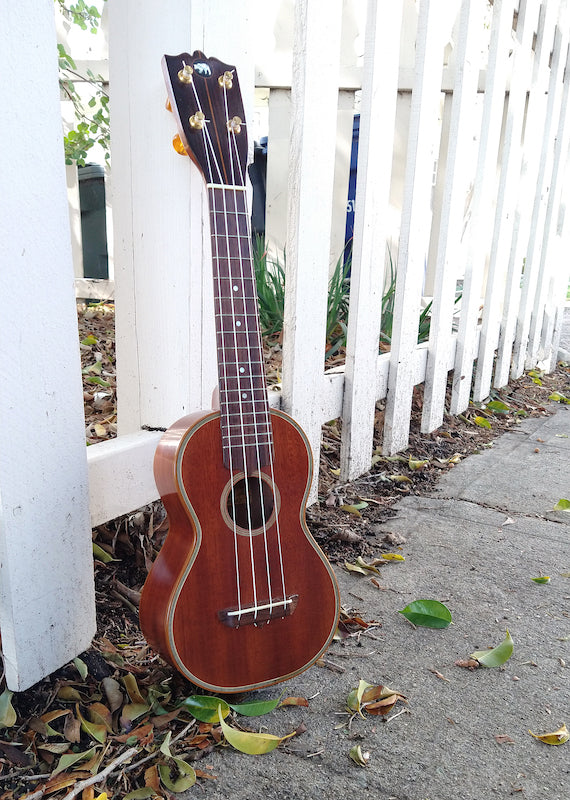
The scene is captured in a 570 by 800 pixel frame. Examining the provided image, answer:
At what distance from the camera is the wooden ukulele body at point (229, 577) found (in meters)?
1.32

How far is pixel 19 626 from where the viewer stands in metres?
1.33

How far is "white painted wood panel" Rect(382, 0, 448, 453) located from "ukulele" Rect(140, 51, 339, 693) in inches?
45.2

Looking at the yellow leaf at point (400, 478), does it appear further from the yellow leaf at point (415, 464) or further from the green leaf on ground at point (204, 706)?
the green leaf on ground at point (204, 706)

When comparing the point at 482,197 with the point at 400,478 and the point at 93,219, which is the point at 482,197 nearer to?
the point at 400,478

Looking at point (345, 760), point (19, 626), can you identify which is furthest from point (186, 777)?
point (19, 626)

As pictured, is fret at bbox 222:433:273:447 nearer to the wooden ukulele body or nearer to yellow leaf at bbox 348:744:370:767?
the wooden ukulele body

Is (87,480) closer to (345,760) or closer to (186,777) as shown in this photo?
(186,777)

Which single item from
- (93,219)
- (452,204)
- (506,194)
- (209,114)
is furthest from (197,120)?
(93,219)

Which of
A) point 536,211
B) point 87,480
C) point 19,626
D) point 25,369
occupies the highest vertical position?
point 536,211

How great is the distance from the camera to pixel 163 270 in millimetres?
1694

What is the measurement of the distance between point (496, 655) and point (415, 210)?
166 centimetres

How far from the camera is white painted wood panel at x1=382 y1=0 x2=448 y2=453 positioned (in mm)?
2500

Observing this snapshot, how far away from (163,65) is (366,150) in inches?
37.0

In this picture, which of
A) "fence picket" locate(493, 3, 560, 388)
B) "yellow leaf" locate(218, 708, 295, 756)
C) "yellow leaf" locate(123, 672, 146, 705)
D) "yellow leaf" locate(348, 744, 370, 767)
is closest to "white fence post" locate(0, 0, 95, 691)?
"yellow leaf" locate(123, 672, 146, 705)
